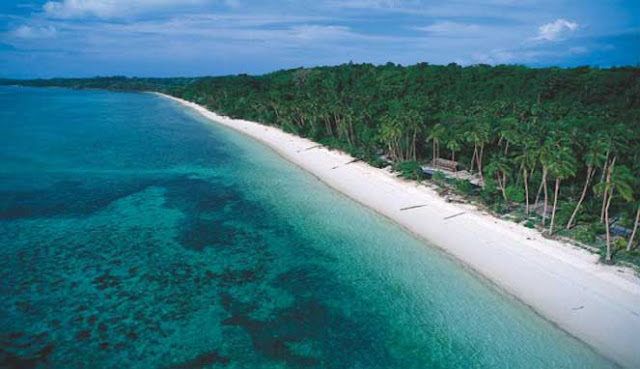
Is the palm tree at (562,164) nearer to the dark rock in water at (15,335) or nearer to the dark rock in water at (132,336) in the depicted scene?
the dark rock in water at (132,336)

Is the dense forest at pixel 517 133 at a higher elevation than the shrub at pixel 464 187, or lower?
higher

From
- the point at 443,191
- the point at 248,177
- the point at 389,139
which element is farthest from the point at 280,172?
the point at 443,191

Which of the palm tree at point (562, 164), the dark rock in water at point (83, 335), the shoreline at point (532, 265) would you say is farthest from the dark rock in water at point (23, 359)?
the palm tree at point (562, 164)

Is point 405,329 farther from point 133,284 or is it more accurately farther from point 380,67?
point 380,67

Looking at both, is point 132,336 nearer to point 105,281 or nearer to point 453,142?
point 105,281

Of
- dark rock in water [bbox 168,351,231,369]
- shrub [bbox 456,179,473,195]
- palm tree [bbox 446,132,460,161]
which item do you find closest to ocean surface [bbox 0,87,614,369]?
dark rock in water [bbox 168,351,231,369]

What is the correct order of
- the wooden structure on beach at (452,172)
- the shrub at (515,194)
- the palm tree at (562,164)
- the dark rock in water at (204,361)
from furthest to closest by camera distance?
the wooden structure on beach at (452,172)
the shrub at (515,194)
the palm tree at (562,164)
the dark rock in water at (204,361)
